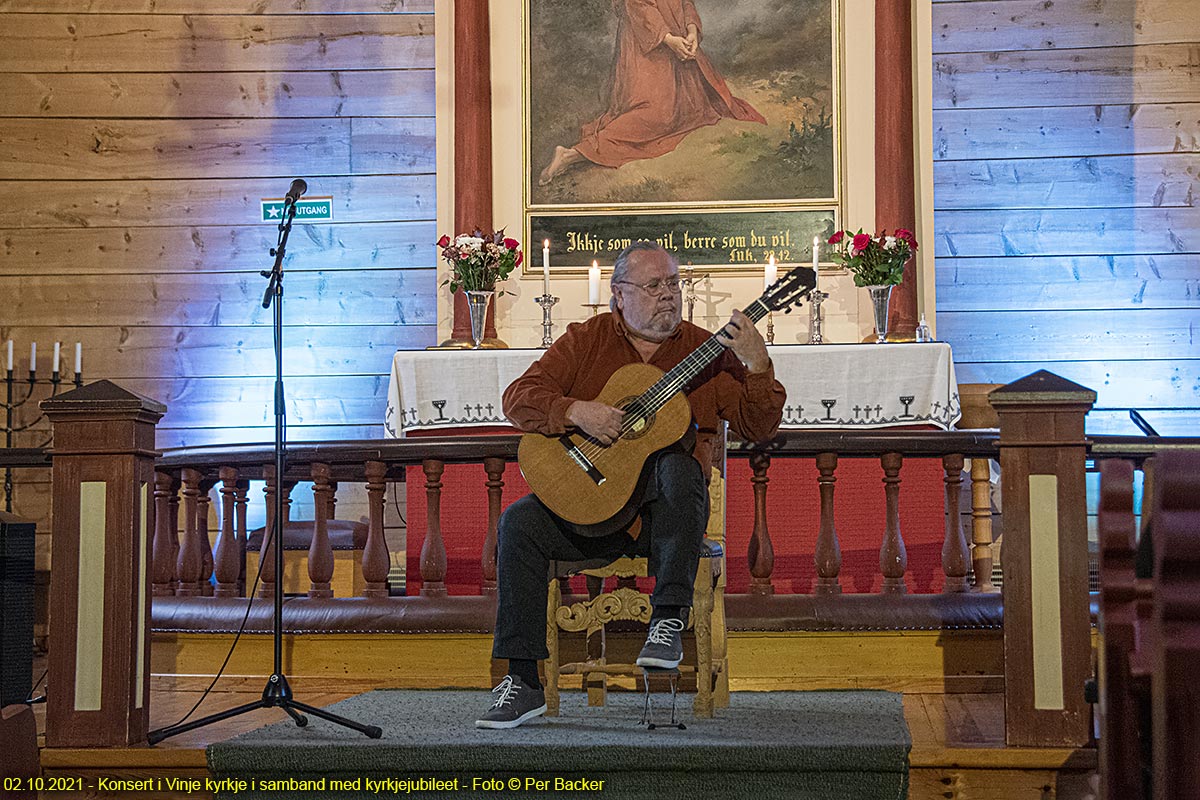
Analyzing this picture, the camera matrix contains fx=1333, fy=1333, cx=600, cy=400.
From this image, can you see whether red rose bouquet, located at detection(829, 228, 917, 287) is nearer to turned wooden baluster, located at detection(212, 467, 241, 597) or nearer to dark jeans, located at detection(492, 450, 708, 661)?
dark jeans, located at detection(492, 450, 708, 661)

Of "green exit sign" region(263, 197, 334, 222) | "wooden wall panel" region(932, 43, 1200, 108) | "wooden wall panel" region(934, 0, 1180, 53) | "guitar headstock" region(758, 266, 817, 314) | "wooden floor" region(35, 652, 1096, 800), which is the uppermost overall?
"wooden wall panel" region(934, 0, 1180, 53)

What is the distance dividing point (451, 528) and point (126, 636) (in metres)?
1.63

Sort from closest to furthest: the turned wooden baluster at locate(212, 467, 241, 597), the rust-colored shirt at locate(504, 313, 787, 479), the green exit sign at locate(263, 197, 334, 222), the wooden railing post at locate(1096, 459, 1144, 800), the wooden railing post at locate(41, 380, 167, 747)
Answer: the wooden railing post at locate(1096, 459, 1144, 800), the wooden railing post at locate(41, 380, 167, 747), the rust-colored shirt at locate(504, 313, 787, 479), the green exit sign at locate(263, 197, 334, 222), the turned wooden baluster at locate(212, 467, 241, 597)

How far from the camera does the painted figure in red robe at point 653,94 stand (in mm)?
6066

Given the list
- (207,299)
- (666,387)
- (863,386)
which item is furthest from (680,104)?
(666,387)

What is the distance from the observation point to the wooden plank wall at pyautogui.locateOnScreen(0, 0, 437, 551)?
6.16 meters

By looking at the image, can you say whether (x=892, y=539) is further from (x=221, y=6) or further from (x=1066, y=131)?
(x=221, y=6)

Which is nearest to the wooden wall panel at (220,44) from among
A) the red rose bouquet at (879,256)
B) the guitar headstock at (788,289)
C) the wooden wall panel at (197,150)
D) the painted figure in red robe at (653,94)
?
the wooden wall panel at (197,150)

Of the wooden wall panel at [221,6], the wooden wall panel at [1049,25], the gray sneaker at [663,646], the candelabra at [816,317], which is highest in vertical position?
the wooden wall panel at [221,6]

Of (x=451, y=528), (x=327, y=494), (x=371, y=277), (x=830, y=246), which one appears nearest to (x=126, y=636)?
(x=327, y=494)

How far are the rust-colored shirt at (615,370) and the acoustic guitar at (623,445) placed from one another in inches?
3.1

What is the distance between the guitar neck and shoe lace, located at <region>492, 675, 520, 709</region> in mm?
688

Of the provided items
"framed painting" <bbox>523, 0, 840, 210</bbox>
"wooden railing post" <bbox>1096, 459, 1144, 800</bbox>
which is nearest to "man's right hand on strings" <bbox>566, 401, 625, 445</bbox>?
"wooden railing post" <bbox>1096, 459, 1144, 800</bbox>

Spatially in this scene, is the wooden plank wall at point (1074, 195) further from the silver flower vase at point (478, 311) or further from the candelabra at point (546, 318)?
the silver flower vase at point (478, 311)
